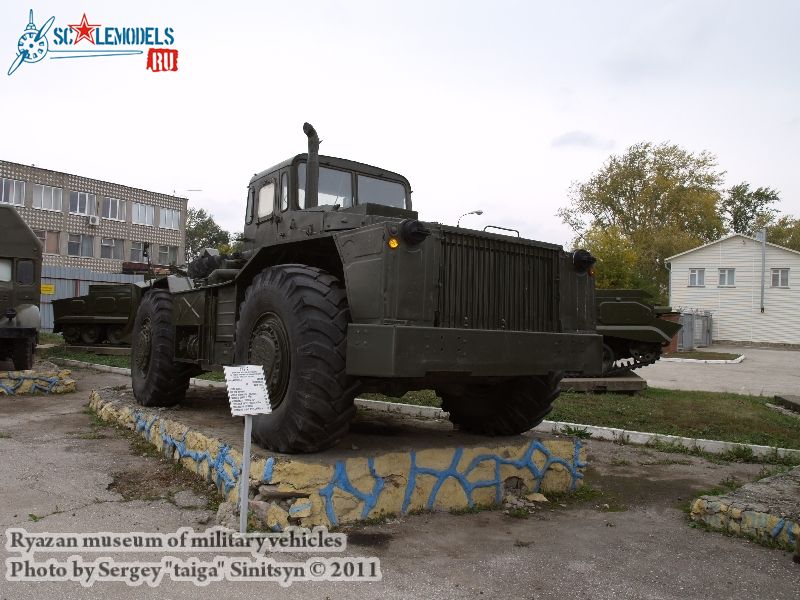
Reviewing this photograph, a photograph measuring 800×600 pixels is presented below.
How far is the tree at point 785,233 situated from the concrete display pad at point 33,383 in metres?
51.4

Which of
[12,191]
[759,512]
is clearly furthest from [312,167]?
[12,191]

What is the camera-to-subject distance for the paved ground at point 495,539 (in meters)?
3.62

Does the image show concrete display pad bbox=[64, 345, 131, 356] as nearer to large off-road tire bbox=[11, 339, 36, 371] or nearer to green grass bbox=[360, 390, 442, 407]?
large off-road tire bbox=[11, 339, 36, 371]

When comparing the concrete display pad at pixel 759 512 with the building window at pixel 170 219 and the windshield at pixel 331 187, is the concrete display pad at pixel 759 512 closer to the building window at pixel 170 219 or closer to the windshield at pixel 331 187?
the windshield at pixel 331 187

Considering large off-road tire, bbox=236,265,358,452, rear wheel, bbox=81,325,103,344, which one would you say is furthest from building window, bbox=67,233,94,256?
large off-road tire, bbox=236,265,358,452

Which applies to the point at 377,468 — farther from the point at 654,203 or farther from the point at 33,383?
the point at 654,203

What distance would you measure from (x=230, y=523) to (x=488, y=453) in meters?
2.02

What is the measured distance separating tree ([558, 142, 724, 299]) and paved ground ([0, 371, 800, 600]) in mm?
40677

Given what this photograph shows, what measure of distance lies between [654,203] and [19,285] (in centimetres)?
4181

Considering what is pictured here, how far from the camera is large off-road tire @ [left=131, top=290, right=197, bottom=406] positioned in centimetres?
776

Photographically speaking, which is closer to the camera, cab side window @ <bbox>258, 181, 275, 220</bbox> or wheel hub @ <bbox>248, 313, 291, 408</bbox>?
wheel hub @ <bbox>248, 313, 291, 408</bbox>

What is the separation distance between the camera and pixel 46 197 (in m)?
38.4

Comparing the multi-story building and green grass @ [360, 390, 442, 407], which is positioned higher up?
the multi-story building

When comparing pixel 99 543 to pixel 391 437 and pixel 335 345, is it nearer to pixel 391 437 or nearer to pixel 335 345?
pixel 335 345
